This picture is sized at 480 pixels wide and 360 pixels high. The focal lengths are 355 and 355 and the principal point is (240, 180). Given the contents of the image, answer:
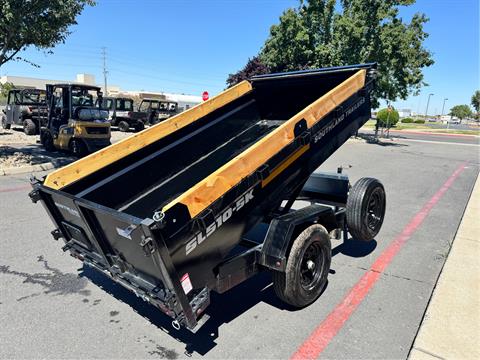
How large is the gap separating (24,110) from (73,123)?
360 inches

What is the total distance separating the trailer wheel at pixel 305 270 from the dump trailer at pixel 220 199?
0.5 inches

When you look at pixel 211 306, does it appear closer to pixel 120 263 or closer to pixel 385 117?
pixel 120 263

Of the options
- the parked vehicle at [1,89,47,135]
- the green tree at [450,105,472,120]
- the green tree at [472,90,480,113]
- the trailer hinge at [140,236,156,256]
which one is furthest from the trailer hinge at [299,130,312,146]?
the green tree at [450,105,472,120]

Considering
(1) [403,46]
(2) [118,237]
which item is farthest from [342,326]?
(1) [403,46]

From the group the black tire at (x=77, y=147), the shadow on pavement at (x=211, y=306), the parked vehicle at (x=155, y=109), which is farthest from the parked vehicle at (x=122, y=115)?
the shadow on pavement at (x=211, y=306)

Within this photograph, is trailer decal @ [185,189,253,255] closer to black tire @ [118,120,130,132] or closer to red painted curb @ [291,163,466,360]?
red painted curb @ [291,163,466,360]

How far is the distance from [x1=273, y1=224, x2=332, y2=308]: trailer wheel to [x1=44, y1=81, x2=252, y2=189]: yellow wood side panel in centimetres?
211

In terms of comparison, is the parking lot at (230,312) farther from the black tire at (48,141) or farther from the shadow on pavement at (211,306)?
the black tire at (48,141)

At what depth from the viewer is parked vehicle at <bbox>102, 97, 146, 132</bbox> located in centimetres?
2222

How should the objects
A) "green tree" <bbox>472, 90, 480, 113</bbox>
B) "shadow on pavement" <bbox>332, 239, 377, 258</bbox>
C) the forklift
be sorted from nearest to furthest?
"shadow on pavement" <bbox>332, 239, 377, 258</bbox> < the forklift < "green tree" <bbox>472, 90, 480, 113</bbox>

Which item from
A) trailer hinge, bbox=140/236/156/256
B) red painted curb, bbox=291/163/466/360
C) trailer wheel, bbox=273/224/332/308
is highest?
trailer hinge, bbox=140/236/156/256

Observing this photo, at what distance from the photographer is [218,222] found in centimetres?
288

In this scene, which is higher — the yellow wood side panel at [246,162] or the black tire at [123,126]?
the yellow wood side panel at [246,162]

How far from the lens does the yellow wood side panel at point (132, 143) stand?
3475 mm
